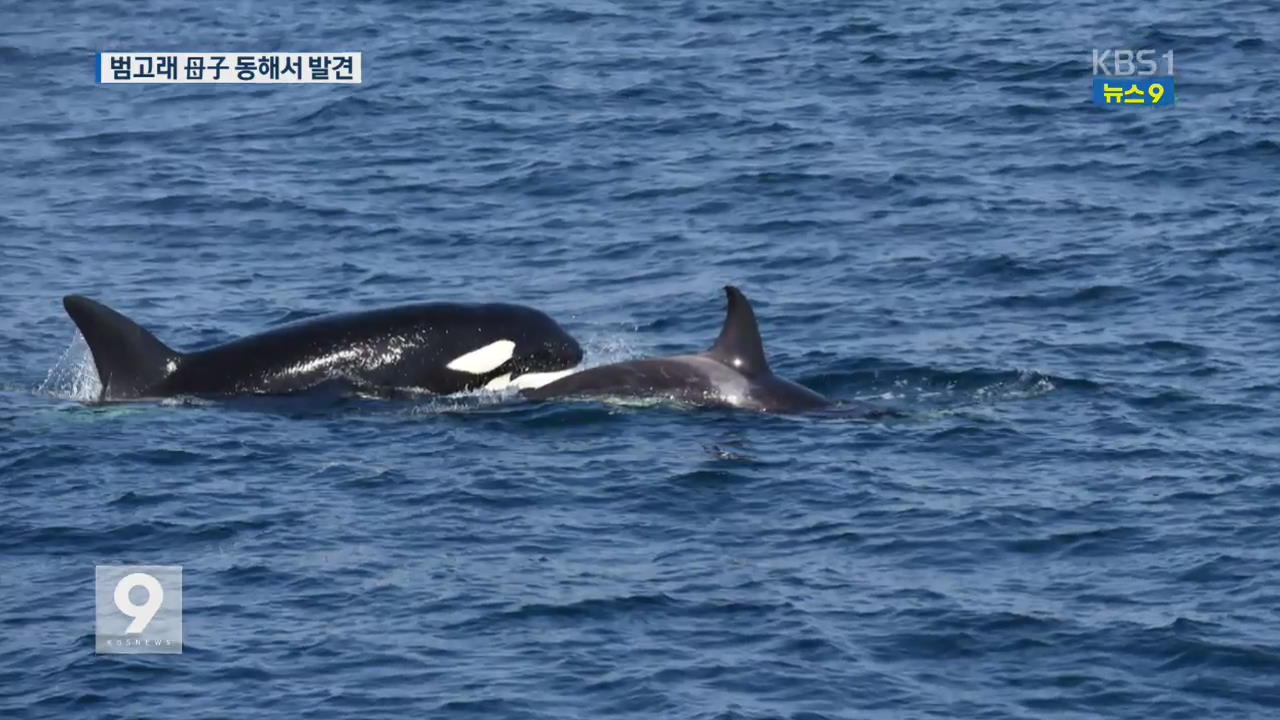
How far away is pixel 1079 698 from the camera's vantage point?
16.9 metres

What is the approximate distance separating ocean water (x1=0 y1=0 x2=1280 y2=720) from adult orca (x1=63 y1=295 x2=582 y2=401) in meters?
0.39

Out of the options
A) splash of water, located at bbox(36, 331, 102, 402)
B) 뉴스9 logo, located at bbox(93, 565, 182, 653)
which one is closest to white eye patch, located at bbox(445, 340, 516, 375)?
splash of water, located at bbox(36, 331, 102, 402)

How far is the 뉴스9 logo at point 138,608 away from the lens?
18.1 m

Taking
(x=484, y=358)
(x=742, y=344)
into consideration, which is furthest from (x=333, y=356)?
(x=742, y=344)

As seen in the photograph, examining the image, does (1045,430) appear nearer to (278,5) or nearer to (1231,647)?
(1231,647)

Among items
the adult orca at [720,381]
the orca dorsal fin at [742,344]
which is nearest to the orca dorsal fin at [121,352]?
the adult orca at [720,381]

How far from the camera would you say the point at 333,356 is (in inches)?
952

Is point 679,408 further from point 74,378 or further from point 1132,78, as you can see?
point 1132,78

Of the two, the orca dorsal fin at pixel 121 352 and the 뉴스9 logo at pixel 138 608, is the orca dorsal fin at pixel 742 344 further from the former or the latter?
the 뉴스9 logo at pixel 138 608

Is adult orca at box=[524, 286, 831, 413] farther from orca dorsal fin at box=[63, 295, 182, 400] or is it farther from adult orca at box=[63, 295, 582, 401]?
orca dorsal fin at box=[63, 295, 182, 400]

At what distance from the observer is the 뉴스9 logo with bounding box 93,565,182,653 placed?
59.3 feet

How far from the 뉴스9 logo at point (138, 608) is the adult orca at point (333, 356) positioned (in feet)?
15.4

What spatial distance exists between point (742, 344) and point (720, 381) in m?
0.45

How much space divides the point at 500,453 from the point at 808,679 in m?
6.24
